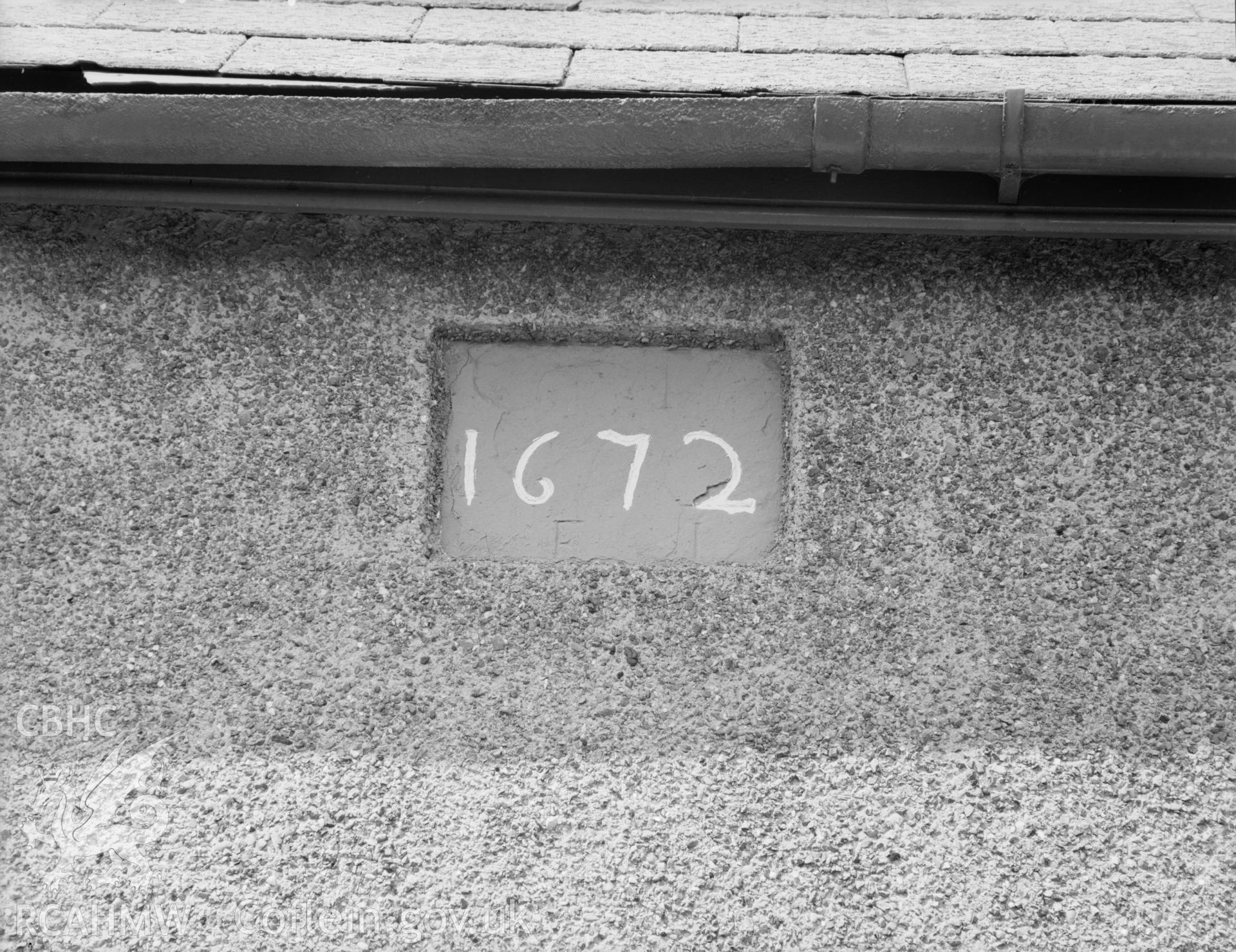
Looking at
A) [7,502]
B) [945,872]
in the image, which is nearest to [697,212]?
[945,872]

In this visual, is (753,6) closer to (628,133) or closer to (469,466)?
(628,133)

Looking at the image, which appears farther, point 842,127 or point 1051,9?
point 1051,9

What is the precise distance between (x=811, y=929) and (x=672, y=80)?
1585mm

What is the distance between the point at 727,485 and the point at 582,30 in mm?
964

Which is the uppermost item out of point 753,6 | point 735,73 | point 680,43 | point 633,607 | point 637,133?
point 753,6

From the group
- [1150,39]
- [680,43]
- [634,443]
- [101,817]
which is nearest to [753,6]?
[680,43]

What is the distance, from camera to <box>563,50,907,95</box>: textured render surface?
5.87ft

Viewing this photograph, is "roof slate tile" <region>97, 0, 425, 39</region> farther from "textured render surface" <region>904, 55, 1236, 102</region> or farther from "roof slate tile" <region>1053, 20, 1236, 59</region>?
"roof slate tile" <region>1053, 20, 1236, 59</region>

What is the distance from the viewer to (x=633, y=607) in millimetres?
2020

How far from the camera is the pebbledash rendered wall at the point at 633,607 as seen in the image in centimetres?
195

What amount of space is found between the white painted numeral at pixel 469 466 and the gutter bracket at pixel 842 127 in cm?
88

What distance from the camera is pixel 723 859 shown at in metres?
1.95

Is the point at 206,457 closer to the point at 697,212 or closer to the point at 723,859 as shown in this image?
the point at 697,212

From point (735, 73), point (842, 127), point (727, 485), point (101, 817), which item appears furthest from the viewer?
point (727, 485)
